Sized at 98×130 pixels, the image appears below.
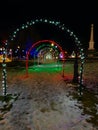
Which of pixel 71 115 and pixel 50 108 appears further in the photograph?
pixel 50 108

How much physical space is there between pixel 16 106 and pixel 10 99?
4.98ft

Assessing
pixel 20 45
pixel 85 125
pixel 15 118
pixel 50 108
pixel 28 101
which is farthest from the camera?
pixel 20 45

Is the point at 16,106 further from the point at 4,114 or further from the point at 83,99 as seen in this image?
the point at 83,99

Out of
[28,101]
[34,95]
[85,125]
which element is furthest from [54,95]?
[85,125]

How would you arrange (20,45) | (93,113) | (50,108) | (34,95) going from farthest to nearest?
(20,45), (34,95), (50,108), (93,113)

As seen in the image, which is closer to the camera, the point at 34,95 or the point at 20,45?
the point at 34,95

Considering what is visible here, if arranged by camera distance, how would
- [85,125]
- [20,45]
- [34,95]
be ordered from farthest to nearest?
[20,45]
[34,95]
[85,125]

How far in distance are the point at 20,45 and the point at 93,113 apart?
6029 centimetres

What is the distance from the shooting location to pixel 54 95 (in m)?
13.8

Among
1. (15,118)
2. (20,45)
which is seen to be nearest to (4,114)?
(15,118)

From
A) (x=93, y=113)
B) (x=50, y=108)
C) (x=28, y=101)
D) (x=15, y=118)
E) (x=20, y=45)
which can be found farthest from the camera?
(x=20, y=45)

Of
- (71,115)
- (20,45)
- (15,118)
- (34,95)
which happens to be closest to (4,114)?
(15,118)

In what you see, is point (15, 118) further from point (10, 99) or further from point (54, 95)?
point (54, 95)

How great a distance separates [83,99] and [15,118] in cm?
458
